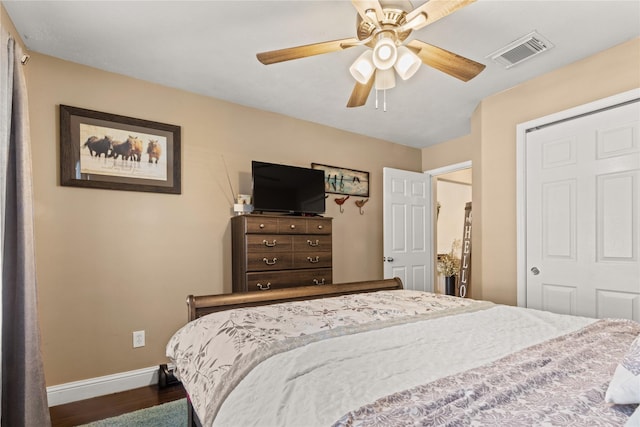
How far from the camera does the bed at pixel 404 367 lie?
0.79 metres

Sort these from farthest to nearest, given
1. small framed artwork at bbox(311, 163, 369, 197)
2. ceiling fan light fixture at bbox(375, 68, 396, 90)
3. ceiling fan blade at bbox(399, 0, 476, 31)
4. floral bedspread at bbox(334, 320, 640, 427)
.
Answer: small framed artwork at bbox(311, 163, 369, 197)
ceiling fan light fixture at bbox(375, 68, 396, 90)
ceiling fan blade at bbox(399, 0, 476, 31)
floral bedspread at bbox(334, 320, 640, 427)

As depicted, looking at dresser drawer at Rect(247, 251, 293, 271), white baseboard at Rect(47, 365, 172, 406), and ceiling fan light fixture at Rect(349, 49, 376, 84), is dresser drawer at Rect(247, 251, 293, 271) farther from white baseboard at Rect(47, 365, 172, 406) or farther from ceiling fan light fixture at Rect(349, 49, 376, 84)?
ceiling fan light fixture at Rect(349, 49, 376, 84)

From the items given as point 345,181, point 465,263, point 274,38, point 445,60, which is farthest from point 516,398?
point 465,263

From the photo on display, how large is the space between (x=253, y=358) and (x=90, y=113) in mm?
2518

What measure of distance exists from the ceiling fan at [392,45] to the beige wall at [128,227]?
5.02 feet

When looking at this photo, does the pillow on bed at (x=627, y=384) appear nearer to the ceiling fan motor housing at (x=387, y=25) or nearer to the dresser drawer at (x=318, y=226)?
the ceiling fan motor housing at (x=387, y=25)

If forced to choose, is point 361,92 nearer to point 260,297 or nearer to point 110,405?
point 260,297

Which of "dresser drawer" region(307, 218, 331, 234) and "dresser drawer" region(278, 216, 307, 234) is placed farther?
"dresser drawer" region(307, 218, 331, 234)

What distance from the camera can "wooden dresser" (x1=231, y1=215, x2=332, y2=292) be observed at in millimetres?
2895

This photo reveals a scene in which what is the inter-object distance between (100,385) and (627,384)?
3.11 metres

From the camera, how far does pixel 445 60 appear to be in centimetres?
190

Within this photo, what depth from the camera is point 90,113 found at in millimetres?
2641

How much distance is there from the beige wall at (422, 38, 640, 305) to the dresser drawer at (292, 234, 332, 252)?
4.81 ft

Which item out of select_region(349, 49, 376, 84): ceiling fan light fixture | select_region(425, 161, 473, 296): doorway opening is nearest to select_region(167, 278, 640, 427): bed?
select_region(349, 49, 376, 84): ceiling fan light fixture
